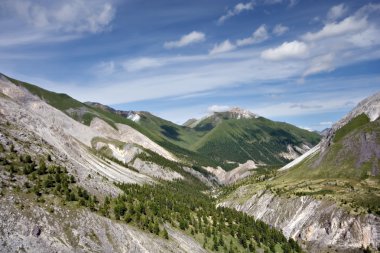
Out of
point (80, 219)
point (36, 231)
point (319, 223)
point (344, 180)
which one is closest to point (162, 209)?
point (80, 219)

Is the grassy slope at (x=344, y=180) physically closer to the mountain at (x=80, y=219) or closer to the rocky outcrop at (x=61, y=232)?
the mountain at (x=80, y=219)

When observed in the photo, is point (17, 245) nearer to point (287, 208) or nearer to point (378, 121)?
point (287, 208)

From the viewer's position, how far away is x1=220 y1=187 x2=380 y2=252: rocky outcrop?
404 ft

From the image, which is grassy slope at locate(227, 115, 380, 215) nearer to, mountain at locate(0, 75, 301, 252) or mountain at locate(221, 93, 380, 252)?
mountain at locate(221, 93, 380, 252)

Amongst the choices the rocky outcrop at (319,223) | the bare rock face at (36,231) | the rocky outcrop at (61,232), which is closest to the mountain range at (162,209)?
the bare rock face at (36,231)

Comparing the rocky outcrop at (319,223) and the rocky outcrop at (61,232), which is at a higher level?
the rocky outcrop at (319,223)

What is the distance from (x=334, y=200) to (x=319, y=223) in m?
10.5

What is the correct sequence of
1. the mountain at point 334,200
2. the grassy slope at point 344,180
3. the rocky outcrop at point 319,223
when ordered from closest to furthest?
the rocky outcrop at point 319,223 < the mountain at point 334,200 < the grassy slope at point 344,180

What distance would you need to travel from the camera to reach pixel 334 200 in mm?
139375

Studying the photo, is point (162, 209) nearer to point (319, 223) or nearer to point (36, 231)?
point (319, 223)

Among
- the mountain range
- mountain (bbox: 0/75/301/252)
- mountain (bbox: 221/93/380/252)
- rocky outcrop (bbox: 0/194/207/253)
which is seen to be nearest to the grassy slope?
mountain (bbox: 221/93/380/252)

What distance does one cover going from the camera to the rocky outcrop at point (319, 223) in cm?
12312

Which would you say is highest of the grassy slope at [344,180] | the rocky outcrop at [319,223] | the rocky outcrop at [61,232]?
the grassy slope at [344,180]

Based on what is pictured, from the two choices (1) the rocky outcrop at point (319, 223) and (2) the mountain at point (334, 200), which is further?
(2) the mountain at point (334, 200)
